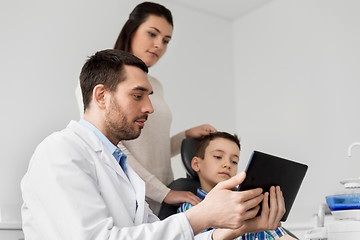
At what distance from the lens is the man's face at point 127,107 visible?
1320mm

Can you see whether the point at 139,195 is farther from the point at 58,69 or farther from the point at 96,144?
the point at 58,69

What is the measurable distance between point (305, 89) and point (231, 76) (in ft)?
3.05

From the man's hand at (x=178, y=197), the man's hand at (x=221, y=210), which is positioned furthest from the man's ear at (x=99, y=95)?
the man's hand at (x=178, y=197)

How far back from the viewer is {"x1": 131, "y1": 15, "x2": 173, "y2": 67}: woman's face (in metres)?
2.06

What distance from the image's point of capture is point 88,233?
3.33ft

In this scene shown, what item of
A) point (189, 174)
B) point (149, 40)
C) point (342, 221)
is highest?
point (149, 40)

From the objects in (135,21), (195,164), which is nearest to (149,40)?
(135,21)

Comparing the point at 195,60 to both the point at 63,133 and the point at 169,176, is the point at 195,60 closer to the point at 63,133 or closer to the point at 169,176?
the point at 169,176

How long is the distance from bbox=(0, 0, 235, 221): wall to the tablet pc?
5.17 feet

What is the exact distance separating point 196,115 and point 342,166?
4.39 ft

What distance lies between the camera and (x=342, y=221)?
5.32 ft

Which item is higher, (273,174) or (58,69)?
(58,69)

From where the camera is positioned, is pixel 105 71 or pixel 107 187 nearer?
pixel 107 187

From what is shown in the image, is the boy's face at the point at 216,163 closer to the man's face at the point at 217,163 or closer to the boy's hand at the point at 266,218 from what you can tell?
the man's face at the point at 217,163
